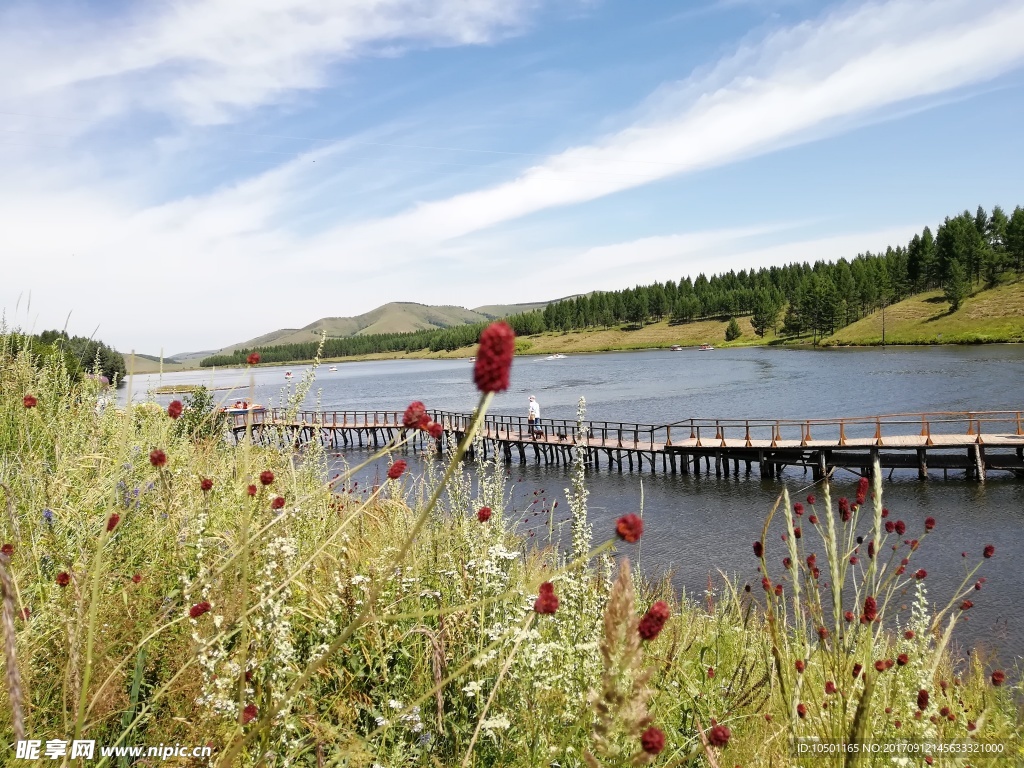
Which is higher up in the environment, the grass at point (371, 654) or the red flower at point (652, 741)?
the red flower at point (652, 741)

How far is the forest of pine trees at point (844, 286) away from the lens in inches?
3627

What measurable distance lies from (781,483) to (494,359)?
27.3 metres

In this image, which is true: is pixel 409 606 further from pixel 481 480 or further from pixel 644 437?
pixel 644 437

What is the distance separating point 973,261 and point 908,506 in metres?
92.5

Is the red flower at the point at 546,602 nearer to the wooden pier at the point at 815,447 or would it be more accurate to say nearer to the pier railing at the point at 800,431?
the wooden pier at the point at 815,447

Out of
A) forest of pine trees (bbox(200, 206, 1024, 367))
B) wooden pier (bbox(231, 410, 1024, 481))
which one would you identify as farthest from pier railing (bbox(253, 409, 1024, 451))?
forest of pine trees (bbox(200, 206, 1024, 367))

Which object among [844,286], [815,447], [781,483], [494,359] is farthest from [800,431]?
[844,286]

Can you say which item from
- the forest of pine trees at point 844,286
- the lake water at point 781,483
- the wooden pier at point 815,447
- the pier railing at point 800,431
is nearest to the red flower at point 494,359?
the lake water at point 781,483

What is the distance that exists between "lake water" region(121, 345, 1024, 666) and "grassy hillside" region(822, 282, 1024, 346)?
9.43m

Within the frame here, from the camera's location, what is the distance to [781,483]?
25656 millimetres

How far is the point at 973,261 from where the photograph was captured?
92438 millimetres

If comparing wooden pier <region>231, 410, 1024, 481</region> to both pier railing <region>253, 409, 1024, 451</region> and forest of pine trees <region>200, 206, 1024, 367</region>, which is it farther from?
forest of pine trees <region>200, 206, 1024, 367</region>

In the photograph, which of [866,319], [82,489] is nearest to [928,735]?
[82,489]

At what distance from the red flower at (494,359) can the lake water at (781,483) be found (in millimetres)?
480
